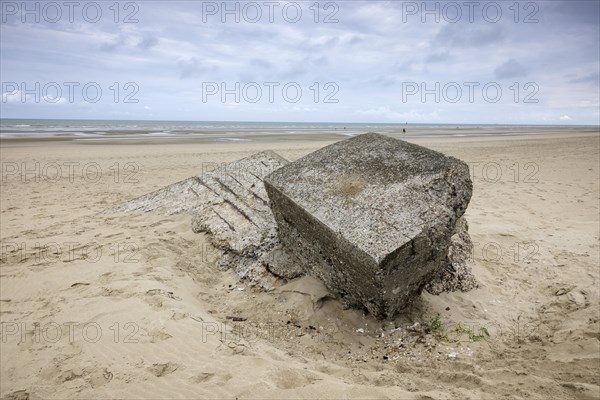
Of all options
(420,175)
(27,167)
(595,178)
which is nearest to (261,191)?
(420,175)

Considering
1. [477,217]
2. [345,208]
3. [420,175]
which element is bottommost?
[477,217]

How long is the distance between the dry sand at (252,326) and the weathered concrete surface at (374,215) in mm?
471

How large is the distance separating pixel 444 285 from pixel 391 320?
43.4 inches

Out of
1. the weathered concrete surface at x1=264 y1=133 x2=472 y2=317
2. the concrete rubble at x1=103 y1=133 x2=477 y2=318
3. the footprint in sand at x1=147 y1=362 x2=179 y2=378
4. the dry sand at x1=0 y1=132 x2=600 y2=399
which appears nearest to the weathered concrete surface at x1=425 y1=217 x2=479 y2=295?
the concrete rubble at x1=103 y1=133 x2=477 y2=318

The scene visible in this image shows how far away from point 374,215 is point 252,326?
1.64 metres

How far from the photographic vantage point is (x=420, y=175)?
379 cm

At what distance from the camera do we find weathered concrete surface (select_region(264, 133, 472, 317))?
3.30 metres

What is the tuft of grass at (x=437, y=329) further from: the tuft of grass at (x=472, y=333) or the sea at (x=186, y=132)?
the sea at (x=186, y=132)

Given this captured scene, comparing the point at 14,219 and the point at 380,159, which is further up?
the point at 380,159

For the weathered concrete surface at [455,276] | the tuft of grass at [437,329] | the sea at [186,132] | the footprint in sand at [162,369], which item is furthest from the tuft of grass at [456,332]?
the sea at [186,132]

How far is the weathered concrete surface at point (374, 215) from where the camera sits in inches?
130

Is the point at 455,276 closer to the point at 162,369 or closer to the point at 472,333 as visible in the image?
the point at 472,333

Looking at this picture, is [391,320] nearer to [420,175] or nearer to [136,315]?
[420,175]

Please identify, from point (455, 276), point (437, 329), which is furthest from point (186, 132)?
point (437, 329)
